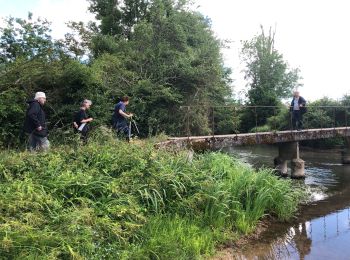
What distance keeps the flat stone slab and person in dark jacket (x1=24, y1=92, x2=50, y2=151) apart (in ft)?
10.0

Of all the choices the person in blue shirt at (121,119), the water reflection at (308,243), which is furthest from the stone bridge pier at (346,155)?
the person in blue shirt at (121,119)

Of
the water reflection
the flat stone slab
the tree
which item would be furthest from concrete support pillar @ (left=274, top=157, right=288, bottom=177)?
the tree

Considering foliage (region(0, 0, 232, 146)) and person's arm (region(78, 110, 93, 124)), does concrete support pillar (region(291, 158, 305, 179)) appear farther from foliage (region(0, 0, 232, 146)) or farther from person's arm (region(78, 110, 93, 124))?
person's arm (region(78, 110, 93, 124))

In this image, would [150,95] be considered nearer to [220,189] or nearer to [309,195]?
[309,195]

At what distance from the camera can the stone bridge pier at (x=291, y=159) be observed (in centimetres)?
1511

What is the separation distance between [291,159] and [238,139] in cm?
326

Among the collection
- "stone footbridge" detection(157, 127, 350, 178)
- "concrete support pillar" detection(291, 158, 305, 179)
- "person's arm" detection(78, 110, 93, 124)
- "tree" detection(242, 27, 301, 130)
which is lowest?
"concrete support pillar" detection(291, 158, 305, 179)

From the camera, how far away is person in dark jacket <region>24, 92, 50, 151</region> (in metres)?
8.11

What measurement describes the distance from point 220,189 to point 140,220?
91.0 inches

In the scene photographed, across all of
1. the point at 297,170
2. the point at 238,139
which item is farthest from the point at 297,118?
the point at 238,139

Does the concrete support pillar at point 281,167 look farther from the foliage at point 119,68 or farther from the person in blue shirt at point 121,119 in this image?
the person in blue shirt at point 121,119

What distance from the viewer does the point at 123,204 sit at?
18.6 feet

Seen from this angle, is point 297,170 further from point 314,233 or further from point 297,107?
point 314,233

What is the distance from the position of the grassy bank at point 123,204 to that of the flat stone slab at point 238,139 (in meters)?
2.88
